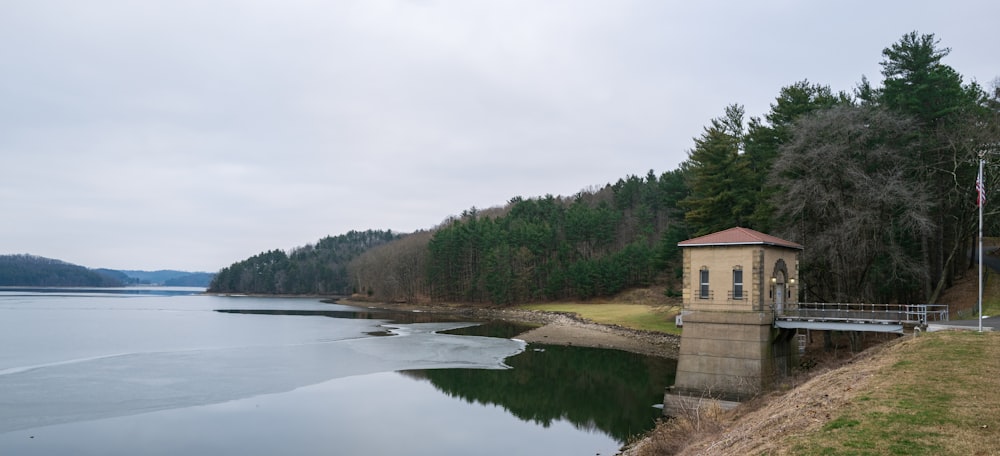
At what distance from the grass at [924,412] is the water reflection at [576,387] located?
33.4ft

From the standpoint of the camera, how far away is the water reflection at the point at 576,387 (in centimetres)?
2653

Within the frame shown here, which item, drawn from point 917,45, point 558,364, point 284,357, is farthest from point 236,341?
point 917,45

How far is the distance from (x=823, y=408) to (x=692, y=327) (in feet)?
45.6

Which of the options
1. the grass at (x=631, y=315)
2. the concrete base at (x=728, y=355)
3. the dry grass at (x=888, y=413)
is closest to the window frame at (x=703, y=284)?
the concrete base at (x=728, y=355)

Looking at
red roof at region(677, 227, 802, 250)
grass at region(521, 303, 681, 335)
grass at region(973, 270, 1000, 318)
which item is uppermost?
red roof at region(677, 227, 802, 250)

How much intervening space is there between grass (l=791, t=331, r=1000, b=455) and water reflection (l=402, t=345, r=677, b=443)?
33.4 feet

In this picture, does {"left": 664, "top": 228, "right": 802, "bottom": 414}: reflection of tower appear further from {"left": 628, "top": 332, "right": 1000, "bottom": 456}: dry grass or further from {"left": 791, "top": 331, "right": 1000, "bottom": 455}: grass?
{"left": 791, "top": 331, "right": 1000, "bottom": 455}: grass

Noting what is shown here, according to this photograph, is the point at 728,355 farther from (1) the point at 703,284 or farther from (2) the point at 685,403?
(1) the point at 703,284

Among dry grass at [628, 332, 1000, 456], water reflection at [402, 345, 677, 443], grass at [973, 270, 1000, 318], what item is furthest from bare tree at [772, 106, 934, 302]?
water reflection at [402, 345, 677, 443]

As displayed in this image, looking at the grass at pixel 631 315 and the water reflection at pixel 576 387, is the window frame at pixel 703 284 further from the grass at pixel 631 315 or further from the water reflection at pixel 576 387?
the grass at pixel 631 315

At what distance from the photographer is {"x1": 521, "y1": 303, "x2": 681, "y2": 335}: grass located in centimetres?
5248

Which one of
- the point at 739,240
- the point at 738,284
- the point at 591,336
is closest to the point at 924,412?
the point at 738,284

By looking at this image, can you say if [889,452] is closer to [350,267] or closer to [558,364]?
[558,364]

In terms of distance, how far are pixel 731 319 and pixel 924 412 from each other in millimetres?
15071
